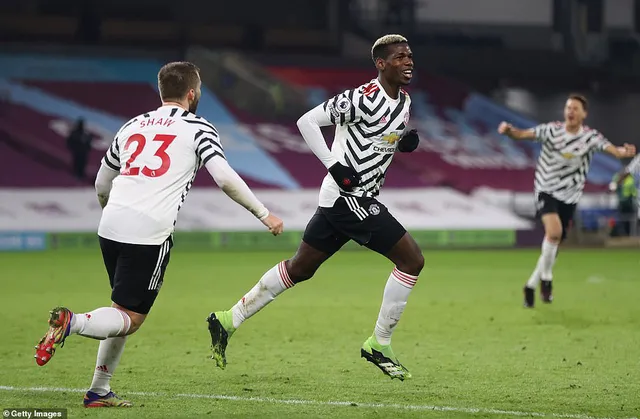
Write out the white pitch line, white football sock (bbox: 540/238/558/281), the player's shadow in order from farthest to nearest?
white football sock (bbox: 540/238/558/281), the player's shadow, the white pitch line

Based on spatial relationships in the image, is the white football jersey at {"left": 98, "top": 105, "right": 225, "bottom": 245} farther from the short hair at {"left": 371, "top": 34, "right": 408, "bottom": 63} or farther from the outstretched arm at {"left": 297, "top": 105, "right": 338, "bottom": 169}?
the short hair at {"left": 371, "top": 34, "right": 408, "bottom": 63}

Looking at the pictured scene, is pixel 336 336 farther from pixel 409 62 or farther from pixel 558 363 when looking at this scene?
pixel 409 62

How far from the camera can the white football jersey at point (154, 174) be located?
647cm

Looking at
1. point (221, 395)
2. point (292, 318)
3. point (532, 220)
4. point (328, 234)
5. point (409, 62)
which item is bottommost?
point (532, 220)

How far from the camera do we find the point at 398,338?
10.4 m

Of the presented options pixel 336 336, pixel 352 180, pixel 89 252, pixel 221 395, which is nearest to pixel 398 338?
pixel 336 336

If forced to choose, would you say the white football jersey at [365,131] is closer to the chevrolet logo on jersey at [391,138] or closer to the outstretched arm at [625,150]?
the chevrolet logo on jersey at [391,138]

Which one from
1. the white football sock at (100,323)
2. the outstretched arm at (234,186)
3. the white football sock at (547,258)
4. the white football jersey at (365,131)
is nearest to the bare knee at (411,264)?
the white football jersey at (365,131)

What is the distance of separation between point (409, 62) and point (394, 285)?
1.63m

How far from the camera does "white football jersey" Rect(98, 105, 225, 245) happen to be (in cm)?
647

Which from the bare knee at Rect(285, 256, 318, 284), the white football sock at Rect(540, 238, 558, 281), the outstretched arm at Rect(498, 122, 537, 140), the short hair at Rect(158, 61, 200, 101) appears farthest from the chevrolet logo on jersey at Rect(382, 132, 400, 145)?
the white football sock at Rect(540, 238, 558, 281)

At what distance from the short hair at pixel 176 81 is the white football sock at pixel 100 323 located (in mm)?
1342

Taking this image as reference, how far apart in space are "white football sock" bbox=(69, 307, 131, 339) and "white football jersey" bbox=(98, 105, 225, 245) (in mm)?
436

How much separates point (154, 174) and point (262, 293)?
77.9 inches
